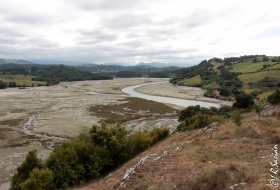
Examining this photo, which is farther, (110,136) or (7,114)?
(7,114)

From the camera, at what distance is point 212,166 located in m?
20.3

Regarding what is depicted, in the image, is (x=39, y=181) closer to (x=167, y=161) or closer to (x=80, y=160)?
(x=80, y=160)

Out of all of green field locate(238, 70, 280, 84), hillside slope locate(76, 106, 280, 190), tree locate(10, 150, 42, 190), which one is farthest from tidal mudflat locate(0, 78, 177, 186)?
green field locate(238, 70, 280, 84)

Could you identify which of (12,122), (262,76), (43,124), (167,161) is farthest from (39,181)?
(262,76)

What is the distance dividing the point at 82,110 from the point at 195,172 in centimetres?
7747

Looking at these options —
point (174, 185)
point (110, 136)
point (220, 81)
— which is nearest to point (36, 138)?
point (110, 136)

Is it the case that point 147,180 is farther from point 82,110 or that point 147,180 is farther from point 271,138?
point 82,110

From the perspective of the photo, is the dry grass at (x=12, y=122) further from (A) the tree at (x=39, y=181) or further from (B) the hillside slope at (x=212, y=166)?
(B) the hillside slope at (x=212, y=166)

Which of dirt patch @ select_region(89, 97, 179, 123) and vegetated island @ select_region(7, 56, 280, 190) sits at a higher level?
vegetated island @ select_region(7, 56, 280, 190)

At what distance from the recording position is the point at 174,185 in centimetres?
1730

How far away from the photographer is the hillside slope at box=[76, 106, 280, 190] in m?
15.2

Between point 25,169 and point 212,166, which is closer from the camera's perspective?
point 212,166

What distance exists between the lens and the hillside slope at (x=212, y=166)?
1516 cm

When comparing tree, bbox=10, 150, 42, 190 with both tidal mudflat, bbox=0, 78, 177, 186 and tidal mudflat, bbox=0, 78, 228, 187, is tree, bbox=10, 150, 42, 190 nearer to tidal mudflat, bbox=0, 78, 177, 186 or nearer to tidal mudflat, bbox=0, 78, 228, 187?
tidal mudflat, bbox=0, 78, 228, 187
